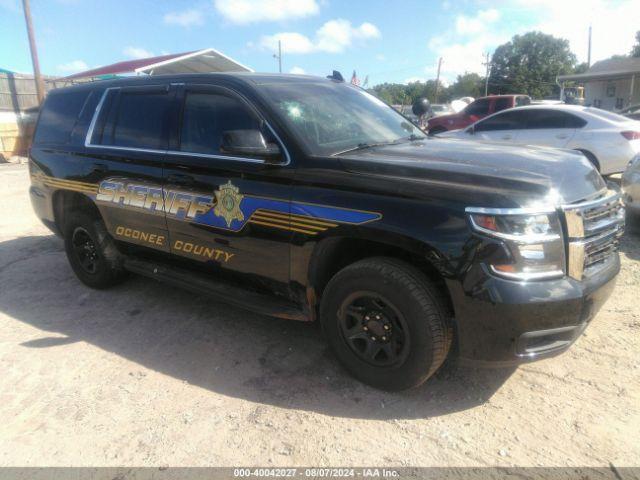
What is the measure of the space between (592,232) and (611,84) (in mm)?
35835

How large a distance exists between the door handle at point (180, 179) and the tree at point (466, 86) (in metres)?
71.0

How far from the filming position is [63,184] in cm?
457

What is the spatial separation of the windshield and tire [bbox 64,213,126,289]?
224 cm

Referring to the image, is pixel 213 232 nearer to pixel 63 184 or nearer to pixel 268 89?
pixel 268 89

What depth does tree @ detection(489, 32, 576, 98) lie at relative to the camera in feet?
227

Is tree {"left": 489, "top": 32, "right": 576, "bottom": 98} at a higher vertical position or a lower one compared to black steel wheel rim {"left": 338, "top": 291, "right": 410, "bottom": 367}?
higher

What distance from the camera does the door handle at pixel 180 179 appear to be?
3.47m

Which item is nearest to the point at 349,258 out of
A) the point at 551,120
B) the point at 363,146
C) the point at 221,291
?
the point at 363,146

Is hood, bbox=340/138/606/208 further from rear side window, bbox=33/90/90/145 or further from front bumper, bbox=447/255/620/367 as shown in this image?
rear side window, bbox=33/90/90/145

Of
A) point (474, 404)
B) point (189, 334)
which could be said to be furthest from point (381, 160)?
point (189, 334)

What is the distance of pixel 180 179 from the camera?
3541 mm

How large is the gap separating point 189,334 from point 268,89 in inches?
78.6

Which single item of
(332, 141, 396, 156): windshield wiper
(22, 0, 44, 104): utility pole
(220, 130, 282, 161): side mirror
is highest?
(22, 0, 44, 104): utility pole

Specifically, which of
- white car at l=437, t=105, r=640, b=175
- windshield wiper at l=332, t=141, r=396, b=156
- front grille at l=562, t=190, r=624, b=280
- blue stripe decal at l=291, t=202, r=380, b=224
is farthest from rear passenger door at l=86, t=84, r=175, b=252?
white car at l=437, t=105, r=640, b=175
